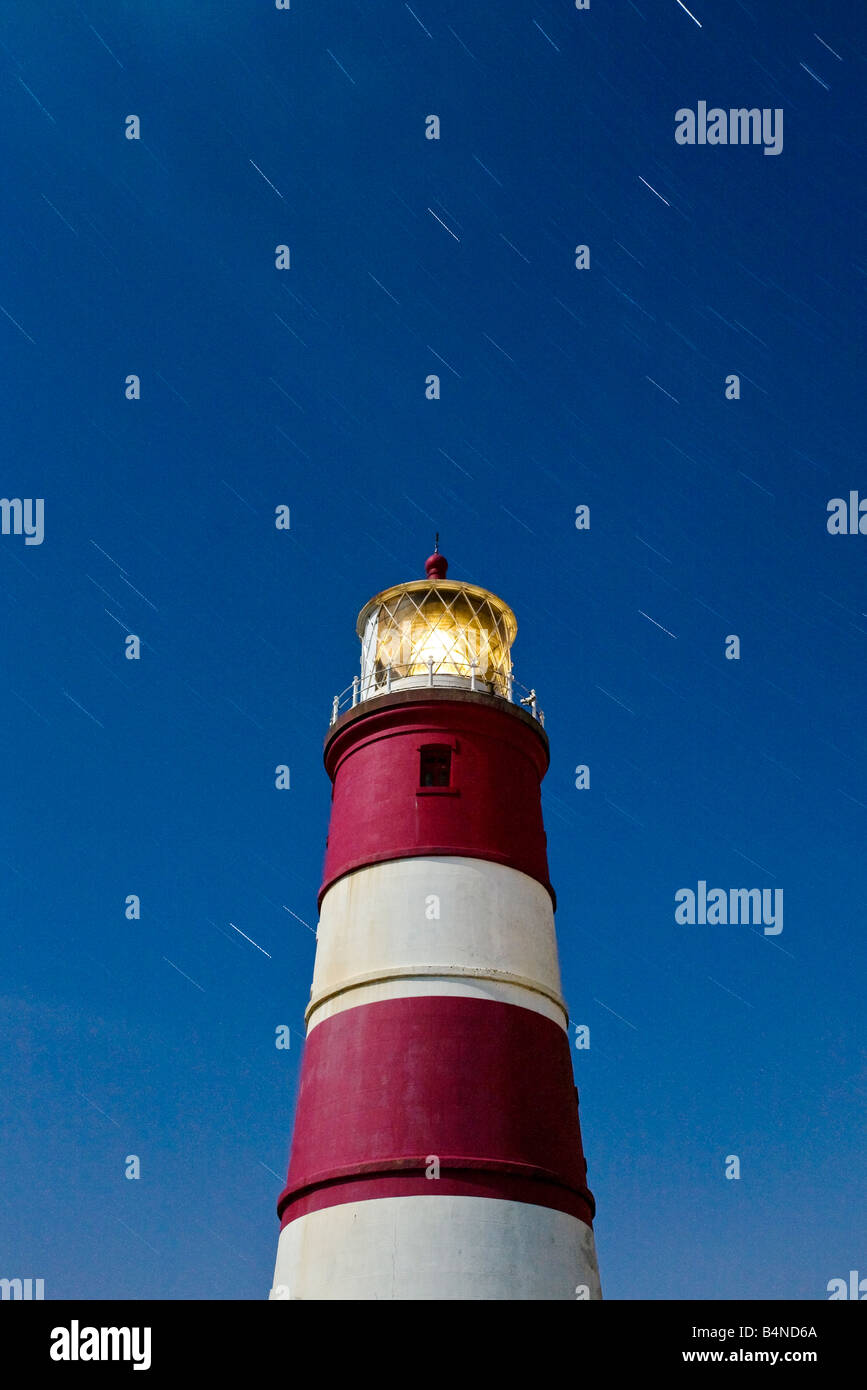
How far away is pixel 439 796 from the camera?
63.5ft

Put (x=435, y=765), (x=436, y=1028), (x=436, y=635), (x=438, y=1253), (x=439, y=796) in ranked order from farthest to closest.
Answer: (x=436, y=635), (x=435, y=765), (x=439, y=796), (x=436, y=1028), (x=438, y=1253)

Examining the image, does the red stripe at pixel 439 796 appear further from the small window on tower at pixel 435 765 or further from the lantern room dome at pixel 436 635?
the lantern room dome at pixel 436 635

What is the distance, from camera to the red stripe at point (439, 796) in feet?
62.5

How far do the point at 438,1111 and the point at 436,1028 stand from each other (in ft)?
3.95

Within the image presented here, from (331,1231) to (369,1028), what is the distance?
2.89 m

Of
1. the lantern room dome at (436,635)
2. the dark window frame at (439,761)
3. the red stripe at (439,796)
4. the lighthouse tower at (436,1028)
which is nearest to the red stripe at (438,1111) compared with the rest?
the lighthouse tower at (436,1028)

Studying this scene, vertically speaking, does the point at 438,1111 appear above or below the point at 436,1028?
below

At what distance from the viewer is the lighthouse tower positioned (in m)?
15.6

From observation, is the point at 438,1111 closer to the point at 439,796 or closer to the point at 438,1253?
the point at 438,1253

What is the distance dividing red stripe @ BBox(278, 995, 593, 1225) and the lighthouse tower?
0.03m

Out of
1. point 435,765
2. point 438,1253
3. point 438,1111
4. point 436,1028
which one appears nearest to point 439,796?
point 435,765

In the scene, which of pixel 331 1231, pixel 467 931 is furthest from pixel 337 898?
pixel 331 1231
